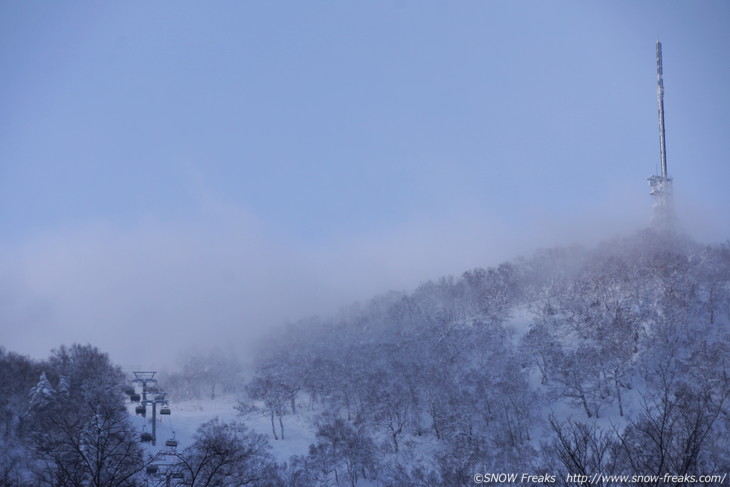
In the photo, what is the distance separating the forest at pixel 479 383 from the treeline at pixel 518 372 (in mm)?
294

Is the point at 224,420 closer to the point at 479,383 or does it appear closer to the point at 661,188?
the point at 479,383

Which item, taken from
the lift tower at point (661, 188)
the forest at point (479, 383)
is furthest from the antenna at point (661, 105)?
the forest at point (479, 383)

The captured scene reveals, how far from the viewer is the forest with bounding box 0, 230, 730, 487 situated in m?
48.2

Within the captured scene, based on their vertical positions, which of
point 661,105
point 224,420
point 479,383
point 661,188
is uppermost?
point 661,105

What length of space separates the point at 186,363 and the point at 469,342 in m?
80.5

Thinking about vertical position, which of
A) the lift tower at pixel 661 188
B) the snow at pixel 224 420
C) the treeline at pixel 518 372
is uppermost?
the lift tower at pixel 661 188

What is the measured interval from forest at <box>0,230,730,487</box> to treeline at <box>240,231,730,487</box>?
294 mm

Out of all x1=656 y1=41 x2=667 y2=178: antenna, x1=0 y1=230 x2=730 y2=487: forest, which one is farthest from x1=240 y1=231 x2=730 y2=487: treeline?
x1=656 y1=41 x2=667 y2=178: antenna

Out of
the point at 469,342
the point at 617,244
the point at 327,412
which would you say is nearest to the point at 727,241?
the point at 617,244

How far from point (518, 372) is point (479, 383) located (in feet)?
21.6

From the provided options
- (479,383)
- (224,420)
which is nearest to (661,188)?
(479,383)

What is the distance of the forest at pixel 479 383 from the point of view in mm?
48250

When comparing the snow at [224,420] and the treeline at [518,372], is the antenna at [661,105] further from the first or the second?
the snow at [224,420]

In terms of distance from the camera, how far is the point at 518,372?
7269 centimetres
